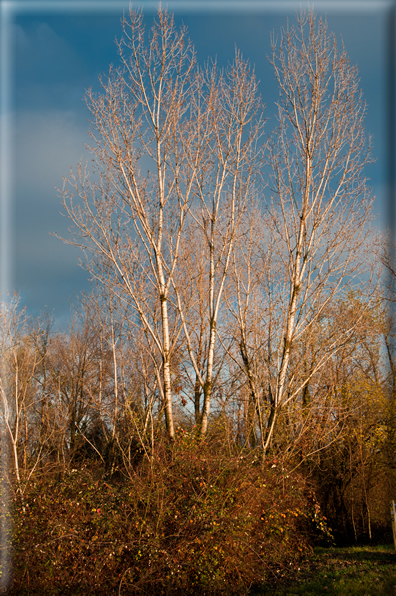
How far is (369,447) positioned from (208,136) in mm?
10986

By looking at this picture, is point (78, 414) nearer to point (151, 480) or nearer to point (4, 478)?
point (4, 478)

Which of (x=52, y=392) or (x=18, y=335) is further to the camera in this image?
(x=52, y=392)

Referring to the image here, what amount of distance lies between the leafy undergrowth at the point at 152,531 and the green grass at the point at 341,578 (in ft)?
1.40

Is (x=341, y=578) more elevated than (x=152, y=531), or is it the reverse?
(x=152, y=531)

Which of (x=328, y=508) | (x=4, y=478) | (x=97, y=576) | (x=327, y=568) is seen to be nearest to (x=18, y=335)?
(x=4, y=478)

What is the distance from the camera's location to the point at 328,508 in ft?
43.1

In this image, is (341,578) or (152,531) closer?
(152,531)

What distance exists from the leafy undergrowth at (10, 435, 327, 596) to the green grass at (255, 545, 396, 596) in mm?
427

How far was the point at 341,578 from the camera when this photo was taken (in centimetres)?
620

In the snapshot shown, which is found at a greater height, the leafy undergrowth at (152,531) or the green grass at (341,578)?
the leafy undergrowth at (152,531)

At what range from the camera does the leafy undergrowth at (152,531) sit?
530 centimetres

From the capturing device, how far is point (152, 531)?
5508mm

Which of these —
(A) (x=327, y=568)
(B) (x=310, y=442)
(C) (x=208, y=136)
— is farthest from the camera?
(B) (x=310, y=442)

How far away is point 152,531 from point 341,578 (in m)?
3.19
